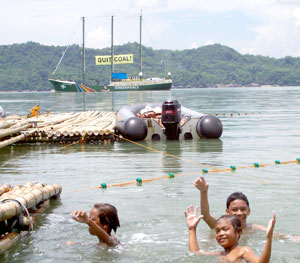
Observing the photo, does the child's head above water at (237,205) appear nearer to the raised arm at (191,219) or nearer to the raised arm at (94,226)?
the raised arm at (191,219)

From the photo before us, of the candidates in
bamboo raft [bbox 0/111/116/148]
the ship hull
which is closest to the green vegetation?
the ship hull

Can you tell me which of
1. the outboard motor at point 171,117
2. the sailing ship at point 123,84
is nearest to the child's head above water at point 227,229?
the outboard motor at point 171,117

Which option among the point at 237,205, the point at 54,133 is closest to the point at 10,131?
the point at 54,133

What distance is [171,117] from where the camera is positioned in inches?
669

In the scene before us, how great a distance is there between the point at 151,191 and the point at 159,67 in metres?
164

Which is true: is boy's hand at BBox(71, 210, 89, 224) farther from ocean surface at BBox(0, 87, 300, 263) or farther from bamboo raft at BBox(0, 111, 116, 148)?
bamboo raft at BBox(0, 111, 116, 148)

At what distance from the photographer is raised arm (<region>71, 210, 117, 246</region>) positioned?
5.46m

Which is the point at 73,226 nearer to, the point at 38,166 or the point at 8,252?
the point at 8,252

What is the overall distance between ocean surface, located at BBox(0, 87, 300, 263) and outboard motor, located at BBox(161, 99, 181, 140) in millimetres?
481

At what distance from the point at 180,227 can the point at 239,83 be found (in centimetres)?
16756

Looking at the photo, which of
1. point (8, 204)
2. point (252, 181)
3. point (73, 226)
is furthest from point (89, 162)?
point (8, 204)

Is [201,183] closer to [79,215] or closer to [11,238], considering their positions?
[79,215]

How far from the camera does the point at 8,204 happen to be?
660 cm

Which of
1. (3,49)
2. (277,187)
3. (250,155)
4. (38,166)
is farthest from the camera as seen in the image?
(3,49)
